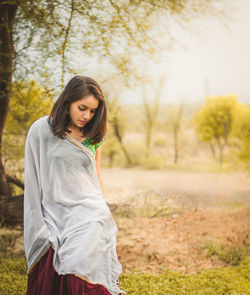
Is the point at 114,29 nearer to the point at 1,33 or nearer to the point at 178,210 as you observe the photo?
the point at 1,33

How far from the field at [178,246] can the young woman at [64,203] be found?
1.45m

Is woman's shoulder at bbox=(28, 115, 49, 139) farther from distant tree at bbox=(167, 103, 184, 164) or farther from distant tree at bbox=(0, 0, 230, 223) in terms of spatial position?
distant tree at bbox=(167, 103, 184, 164)

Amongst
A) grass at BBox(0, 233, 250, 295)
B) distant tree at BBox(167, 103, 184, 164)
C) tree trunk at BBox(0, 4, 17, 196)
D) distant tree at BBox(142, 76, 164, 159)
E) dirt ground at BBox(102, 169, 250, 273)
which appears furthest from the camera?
distant tree at BBox(167, 103, 184, 164)

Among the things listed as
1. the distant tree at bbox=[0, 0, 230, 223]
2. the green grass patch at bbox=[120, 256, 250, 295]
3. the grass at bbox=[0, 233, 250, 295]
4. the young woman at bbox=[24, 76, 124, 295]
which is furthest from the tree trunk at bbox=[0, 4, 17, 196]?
the green grass patch at bbox=[120, 256, 250, 295]

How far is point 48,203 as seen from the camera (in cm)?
180

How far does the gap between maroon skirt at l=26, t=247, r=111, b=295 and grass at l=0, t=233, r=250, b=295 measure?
50.9 inches

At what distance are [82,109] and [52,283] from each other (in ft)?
3.78

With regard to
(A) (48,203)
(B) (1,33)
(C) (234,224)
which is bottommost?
(C) (234,224)

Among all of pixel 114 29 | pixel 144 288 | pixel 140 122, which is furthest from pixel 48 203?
pixel 140 122

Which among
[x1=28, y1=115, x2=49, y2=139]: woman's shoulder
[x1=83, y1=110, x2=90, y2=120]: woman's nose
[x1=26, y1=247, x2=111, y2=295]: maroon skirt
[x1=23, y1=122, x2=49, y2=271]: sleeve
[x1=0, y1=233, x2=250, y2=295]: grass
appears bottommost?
[x1=0, y1=233, x2=250, y2=295]: grass

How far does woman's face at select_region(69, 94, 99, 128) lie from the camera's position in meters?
1.82

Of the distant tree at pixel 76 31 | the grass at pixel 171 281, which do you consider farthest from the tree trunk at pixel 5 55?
the grass at pixel 171 281

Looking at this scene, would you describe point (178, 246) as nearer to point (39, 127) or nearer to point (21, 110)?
point (39, 127)

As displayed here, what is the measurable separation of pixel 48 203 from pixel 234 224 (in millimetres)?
3592
